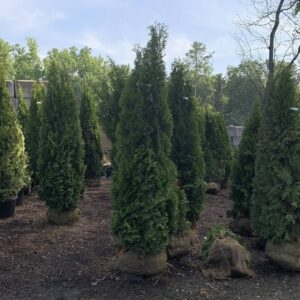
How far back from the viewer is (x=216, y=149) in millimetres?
10461

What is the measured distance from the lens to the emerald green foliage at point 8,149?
6273mm

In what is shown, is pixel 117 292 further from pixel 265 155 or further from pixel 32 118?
pixel 32 118

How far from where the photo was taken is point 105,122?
9117mm

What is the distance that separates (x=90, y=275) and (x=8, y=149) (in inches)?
117

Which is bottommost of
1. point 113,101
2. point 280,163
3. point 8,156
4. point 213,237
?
point 213,237

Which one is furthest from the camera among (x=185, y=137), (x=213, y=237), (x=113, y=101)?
(x=113, y=101)

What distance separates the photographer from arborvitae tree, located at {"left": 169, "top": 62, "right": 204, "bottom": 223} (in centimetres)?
509

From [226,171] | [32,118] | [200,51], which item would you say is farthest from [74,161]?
[200,51]

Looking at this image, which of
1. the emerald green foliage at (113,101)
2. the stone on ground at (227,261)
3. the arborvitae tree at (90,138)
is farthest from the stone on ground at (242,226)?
the arborvitae tree at (90,138)

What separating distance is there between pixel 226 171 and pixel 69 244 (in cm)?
618

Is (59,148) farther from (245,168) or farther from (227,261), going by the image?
(227,261)

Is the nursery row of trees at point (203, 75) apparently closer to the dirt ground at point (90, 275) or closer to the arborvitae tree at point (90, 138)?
the arborvitae tree at point (90, 138)

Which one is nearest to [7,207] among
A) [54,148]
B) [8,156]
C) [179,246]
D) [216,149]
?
[8,156]

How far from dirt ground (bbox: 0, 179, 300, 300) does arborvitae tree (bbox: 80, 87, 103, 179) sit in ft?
12.7
